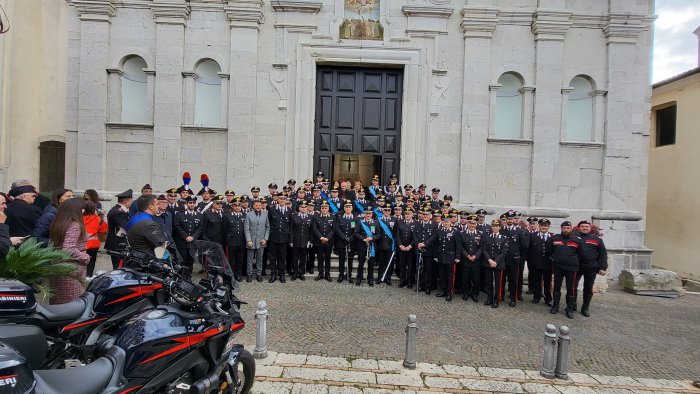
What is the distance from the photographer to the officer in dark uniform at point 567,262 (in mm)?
7836

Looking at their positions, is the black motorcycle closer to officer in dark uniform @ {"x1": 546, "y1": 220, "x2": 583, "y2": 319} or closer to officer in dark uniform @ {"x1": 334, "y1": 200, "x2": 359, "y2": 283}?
officer in dark uniform @ {"x1": 334, "y1": 200, "x2": 359, "y2": 283}

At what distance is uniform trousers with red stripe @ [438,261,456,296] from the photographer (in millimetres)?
8375

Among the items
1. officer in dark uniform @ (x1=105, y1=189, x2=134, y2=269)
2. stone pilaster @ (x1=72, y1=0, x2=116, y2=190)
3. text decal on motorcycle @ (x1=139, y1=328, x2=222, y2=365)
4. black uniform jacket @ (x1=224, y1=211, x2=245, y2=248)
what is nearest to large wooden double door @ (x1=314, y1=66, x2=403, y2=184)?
black uniform jacket @ (x1=224, y1=211, x2=245, y2=248)

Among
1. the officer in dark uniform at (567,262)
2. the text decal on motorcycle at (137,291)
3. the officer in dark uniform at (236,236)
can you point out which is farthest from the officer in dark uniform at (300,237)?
the text decal on motorcycle at (137,291)

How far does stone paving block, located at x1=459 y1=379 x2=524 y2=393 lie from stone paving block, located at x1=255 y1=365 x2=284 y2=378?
206 centimetres

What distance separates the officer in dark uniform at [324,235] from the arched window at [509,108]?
22.9ft

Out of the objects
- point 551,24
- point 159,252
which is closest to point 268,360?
point 159,252

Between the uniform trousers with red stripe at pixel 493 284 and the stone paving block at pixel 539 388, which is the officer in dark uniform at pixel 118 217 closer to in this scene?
the stone paving block at pixel 539 388

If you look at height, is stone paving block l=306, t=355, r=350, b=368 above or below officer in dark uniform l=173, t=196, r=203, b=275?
below

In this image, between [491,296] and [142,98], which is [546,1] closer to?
[491,296]

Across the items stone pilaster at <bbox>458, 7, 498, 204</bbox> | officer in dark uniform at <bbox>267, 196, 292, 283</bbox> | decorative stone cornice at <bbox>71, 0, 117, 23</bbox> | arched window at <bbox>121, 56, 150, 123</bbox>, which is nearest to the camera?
officer in dark uniform at <bbox>267, 196, 292, 283</bbox>

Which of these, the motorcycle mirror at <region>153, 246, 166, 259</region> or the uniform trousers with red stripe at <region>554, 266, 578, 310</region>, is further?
the uniform trousers with red stripe at <region>554, 266, 578, 310</region>

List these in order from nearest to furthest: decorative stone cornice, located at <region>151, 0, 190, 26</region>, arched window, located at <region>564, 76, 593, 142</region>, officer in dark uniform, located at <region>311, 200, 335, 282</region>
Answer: officer in dark uniform, located at <region>311, 200, 335, 282</region>
decorative stone cornice, located at <region>151, 0, 190, 26</region>
arched window, located at <region>564, 76, 593, 142</region>

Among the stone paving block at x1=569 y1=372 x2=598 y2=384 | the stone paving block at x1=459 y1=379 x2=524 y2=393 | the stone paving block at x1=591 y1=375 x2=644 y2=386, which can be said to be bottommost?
the stone paving block at x1=591 y1=375 x2=644 y2=386
